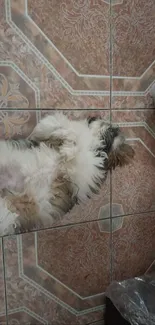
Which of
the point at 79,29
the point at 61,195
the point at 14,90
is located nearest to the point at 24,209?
the point at 61,195

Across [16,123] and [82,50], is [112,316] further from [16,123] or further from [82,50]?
[82,50]

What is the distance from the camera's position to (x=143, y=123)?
3.35ft

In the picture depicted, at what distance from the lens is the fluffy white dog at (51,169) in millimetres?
841

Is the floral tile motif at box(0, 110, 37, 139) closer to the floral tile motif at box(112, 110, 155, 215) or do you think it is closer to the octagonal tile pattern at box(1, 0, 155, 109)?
the octagonal tile pattern at box(1, 0, 155, 109)

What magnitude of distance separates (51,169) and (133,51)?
1.66ft

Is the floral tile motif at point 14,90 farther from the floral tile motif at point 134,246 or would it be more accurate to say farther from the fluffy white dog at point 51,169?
the floral tile motif at point 134,246

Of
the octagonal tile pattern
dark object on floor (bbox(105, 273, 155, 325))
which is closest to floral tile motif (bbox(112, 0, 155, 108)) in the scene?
the octagonal tile pattern

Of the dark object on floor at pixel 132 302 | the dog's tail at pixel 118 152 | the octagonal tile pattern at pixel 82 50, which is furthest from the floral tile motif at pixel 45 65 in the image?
the dark object on floor at pixel 132 302

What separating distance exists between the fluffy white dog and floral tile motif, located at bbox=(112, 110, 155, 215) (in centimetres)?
7

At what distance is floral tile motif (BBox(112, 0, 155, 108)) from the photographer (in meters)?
0.94

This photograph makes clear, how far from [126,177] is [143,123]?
0.69 feet

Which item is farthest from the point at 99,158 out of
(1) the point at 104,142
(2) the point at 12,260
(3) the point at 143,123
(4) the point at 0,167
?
(2) the point at 12,260

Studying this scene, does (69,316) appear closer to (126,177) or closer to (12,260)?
(12,260)

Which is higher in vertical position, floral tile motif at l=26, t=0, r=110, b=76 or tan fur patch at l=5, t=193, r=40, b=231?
floral tile motif at l=26, t=0, r=110, b=76
